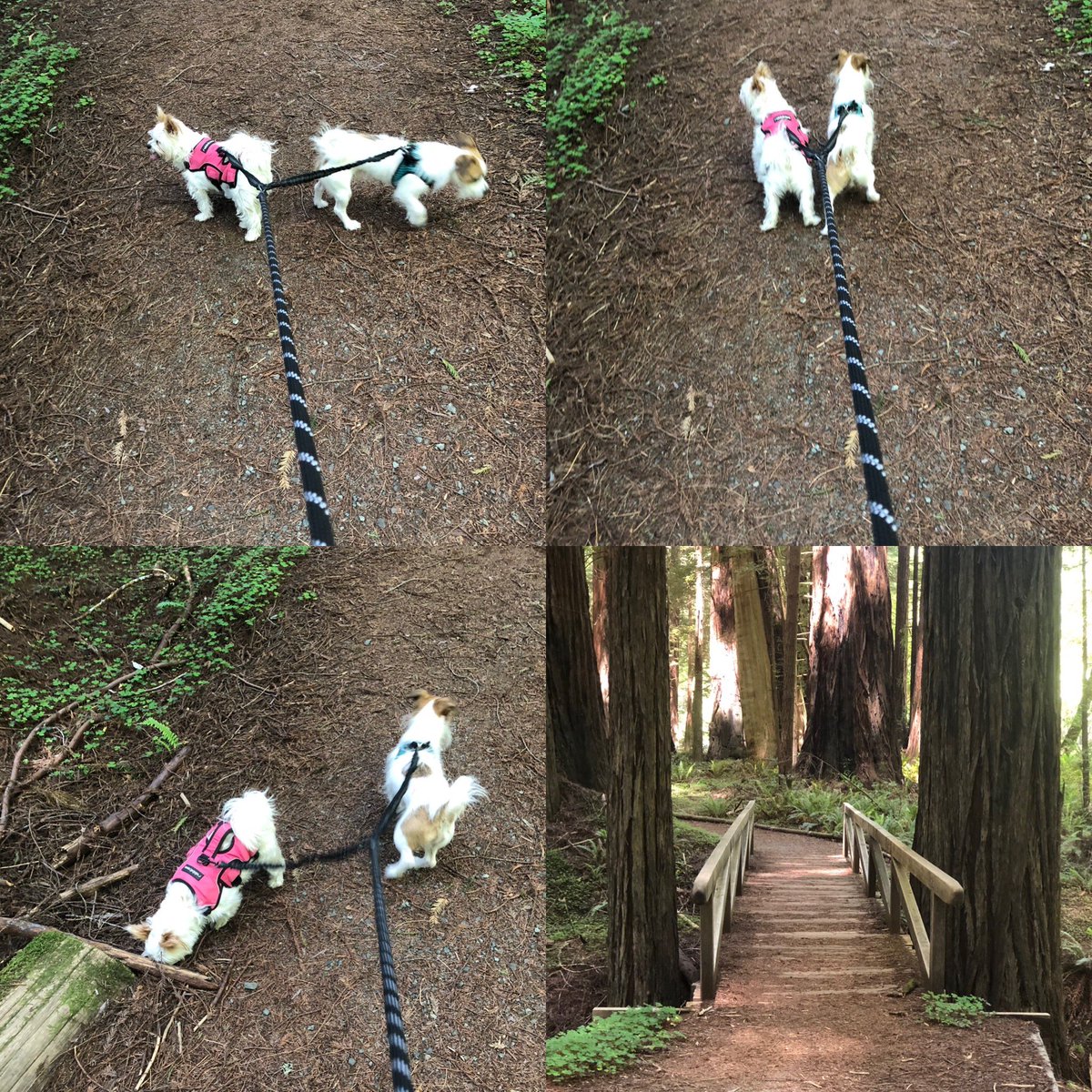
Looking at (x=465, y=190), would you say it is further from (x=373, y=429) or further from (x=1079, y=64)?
(x=1079, y=64)

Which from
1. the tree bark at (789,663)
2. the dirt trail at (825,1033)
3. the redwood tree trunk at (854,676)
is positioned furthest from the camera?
the tree bark at (789,663)

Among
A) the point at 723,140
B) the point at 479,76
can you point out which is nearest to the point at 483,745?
the point at 723,140

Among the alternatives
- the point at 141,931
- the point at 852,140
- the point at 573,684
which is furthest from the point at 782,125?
the point at 141,931

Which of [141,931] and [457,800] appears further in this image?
[457,800]

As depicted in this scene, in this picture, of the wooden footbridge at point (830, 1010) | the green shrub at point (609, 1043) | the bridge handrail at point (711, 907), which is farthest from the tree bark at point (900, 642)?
the green shrub at point (609, 1043)

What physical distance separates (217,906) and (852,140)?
616 cm

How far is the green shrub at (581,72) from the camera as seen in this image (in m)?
6.40

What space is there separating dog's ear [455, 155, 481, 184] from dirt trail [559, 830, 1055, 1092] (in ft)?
19.4

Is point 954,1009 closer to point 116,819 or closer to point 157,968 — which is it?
point 157,968

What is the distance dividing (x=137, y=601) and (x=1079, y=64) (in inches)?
338

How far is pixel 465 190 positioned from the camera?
19.1 feet

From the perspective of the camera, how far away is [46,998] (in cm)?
394

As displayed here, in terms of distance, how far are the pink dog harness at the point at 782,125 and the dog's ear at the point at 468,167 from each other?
2005mm

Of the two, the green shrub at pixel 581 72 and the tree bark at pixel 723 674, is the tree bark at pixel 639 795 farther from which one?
the tree bark at pixel 723 674
